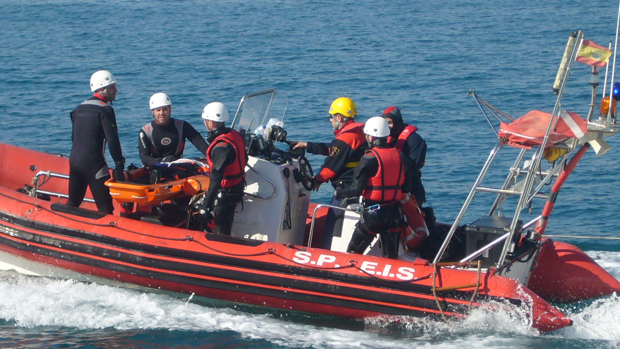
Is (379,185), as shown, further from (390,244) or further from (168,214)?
(168,214)

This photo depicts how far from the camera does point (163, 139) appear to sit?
19.4ft

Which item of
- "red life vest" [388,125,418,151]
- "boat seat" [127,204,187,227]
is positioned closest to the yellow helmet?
"red life vest" [388,125,418,151]

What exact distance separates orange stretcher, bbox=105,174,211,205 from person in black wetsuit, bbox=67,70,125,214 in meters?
0.17

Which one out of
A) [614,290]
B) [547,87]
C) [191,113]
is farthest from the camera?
[547,87]

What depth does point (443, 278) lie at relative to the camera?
16.1 ft

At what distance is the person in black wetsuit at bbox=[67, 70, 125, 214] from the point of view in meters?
5.40

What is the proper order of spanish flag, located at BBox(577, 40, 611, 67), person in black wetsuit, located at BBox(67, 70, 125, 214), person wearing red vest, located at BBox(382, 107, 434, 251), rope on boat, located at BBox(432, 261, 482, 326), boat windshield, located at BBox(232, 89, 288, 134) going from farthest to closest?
boat windshield, located at BBox(232, 89, 288, 134) < person wearing red vest, located at BBox(382, 107, 434, 251) < person in black wetsuit, located at BBox(67, 70, 125, 214) < rope on boat, located at BBox(432, 261, 482, 326) < spanish flag, located at BBox(577, 40, 611, 67)

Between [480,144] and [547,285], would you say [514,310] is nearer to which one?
[547,285]

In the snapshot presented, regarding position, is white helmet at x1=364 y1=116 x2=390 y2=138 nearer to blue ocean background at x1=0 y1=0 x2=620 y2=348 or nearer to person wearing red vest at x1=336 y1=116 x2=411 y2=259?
person wearing red vest at x1=336 y1=116 x2=411 y2=259

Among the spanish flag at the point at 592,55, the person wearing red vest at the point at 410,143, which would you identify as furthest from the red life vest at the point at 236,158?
the spanish flag at the point at 592,55

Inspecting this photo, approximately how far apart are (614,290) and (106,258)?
13.1ft

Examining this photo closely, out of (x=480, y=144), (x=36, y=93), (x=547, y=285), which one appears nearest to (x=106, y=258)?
(x=547, y=285)

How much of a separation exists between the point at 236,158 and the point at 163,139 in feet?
3.49

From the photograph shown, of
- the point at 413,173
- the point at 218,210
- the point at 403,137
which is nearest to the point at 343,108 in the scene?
the point at 403,137
